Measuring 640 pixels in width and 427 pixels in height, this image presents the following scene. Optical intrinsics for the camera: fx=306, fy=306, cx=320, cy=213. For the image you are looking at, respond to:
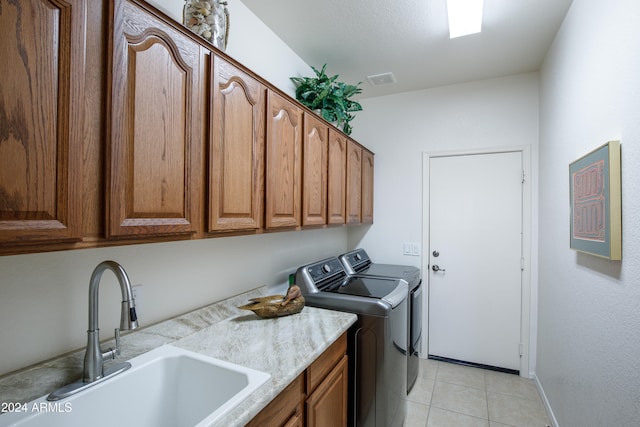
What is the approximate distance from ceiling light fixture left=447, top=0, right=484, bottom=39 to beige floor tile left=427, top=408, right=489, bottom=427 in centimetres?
268

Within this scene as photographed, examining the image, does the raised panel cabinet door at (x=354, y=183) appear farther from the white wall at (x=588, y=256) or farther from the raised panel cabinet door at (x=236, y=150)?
the white wall at (x=588, y=256)

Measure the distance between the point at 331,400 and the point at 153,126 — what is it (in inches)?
55.3

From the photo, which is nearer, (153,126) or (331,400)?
(153,126)

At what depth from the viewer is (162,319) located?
4.41 ft

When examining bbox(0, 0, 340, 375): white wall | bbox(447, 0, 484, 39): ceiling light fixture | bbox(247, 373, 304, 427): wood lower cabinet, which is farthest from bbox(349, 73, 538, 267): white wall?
bbox(247, 373, 304, 427): wood lower cabinet

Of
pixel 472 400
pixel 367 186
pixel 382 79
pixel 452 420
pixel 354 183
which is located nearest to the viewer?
pixel 452 420

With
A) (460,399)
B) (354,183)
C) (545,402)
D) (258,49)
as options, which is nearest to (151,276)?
(258,49)

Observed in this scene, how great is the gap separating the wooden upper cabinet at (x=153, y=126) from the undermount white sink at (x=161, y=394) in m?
0.52

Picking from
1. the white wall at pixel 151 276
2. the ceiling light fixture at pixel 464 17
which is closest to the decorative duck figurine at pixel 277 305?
the white wall at pixel 151 276

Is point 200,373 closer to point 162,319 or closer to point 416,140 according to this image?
point 162,319

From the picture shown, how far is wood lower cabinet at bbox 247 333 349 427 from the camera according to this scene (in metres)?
1.08

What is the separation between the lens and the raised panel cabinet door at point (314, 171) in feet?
6.01

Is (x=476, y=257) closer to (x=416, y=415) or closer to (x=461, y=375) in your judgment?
(x=461, y=375)

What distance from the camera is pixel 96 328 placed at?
96 centimetres
